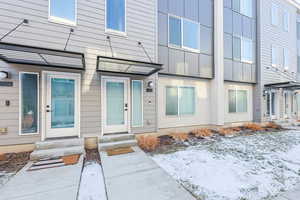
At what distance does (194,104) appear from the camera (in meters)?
7.74

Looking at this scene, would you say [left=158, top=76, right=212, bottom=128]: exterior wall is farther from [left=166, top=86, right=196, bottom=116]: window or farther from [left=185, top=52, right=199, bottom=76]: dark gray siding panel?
[left=185, top=52, right=199, bottom=76]: dark gray siding panel

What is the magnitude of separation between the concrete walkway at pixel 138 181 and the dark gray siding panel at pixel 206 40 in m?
6.46

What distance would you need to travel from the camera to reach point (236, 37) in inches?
350

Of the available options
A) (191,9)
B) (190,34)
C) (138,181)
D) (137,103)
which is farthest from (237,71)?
(138,181)

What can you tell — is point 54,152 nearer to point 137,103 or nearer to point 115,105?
point 115,105

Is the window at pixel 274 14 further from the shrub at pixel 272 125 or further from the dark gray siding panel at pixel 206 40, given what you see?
the shrub at pixel 272 125

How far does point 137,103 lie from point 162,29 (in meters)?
3.59

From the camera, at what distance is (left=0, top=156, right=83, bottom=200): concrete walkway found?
2.41 m

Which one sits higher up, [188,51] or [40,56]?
[188,51]

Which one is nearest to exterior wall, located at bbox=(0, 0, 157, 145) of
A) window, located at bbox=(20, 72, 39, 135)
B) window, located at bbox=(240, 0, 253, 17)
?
window, located at bbox=(20, 72, 39, 135)

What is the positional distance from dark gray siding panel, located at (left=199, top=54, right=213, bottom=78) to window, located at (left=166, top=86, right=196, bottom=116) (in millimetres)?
1052

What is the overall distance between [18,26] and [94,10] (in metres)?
2.26

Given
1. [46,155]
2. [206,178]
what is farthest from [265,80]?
[46,155]

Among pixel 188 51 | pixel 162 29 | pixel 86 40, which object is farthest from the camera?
pixel 188 51
